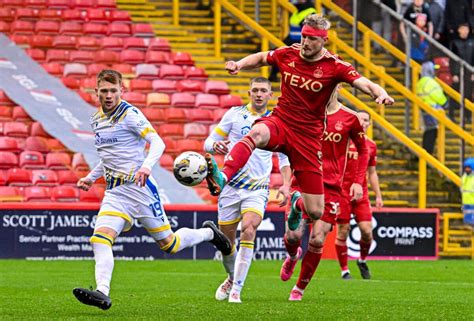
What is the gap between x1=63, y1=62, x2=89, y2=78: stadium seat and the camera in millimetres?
26344

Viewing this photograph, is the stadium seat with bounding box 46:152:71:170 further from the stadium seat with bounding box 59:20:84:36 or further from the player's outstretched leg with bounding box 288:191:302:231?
the player's outstretched leg with bounding box 288:191:302:231

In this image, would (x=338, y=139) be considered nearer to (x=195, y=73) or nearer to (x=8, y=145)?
(x=8, y=145)

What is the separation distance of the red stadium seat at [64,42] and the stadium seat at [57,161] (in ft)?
12.5

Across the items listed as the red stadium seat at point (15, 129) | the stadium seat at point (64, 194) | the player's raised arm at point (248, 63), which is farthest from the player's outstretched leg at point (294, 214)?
the red stadium seat at point (15, 129)

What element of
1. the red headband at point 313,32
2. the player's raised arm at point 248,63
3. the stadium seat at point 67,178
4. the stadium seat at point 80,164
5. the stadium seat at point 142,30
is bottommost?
the stadium seat at point 67,178

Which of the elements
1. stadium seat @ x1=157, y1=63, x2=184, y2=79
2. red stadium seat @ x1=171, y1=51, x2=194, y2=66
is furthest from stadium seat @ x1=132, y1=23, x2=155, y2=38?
stadium seat @ x1=157, y1=63, x2=184, y2=79

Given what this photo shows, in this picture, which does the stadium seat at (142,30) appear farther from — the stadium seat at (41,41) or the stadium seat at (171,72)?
the stadium seat at (41,41)

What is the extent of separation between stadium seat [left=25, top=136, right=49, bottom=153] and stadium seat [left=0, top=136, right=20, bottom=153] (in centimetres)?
22

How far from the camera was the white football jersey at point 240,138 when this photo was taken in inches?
530

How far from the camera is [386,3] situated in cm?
2723

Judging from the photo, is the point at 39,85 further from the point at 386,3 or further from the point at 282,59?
the point at 282,59

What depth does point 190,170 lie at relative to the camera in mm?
10234

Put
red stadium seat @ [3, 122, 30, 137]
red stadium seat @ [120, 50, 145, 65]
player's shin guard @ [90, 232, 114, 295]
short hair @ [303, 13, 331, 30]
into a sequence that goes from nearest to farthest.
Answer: player's shin guard @ [90, 232, 114, 295] < short hair @ [303, 13, 331, 30] < red stadium seat @ [3, 122, 30, 137] < red stadium seat @ [120, 50, 145, 65]

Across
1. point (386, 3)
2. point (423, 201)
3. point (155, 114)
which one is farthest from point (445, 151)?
point (155, 114)
